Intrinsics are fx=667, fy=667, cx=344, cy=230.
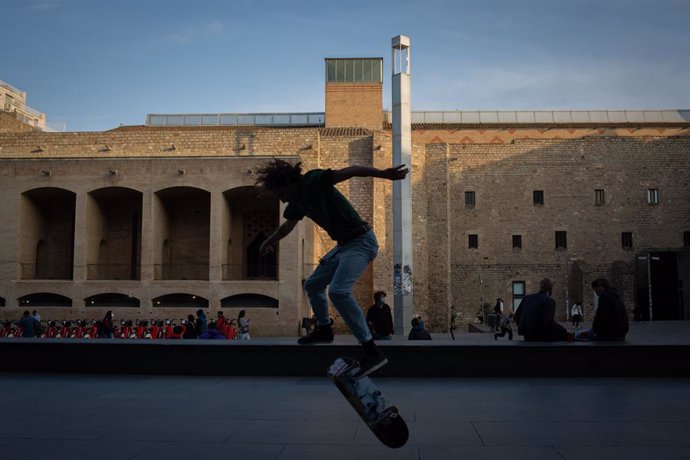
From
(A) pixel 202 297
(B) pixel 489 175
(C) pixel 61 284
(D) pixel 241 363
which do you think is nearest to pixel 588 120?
(B) pixel 489 175

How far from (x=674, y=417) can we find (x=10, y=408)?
17.5ft

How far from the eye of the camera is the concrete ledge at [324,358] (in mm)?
7586

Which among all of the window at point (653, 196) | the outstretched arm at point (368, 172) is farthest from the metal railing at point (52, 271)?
the window at point (653, 196)

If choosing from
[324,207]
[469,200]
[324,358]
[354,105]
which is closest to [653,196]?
[469,200]

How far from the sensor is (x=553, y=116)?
167 ft

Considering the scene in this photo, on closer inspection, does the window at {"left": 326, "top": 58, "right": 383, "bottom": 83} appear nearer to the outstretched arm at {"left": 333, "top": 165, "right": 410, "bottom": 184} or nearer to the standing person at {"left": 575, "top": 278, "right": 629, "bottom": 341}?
the standing person at {"left": 575, "top": 278, "right": 629, "bottom": 341}

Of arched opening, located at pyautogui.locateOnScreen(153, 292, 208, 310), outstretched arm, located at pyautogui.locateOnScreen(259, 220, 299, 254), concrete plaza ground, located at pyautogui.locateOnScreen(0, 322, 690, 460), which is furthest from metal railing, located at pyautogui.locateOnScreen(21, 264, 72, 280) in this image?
outstretched arm, located at pyautogui.locateOnScreen(259, 220, 299, 254)

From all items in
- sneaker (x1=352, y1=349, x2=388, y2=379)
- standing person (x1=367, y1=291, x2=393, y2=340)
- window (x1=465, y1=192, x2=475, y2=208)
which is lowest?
standing person (x1=367, y1=291, x2=393, y2=340)

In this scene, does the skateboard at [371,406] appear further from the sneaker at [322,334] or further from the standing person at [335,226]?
the sneaker at [322,334]

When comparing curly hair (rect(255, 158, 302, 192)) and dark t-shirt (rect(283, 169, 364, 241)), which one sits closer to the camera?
dark t-shirt (rect(283, 169, 364, 241))

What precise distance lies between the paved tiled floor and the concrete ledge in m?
0.33

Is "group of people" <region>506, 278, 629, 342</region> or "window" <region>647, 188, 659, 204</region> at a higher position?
"window" <region>647, 188, 659, 204</region>

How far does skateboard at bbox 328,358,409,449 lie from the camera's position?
153 inches

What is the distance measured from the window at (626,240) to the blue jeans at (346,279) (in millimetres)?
39413
